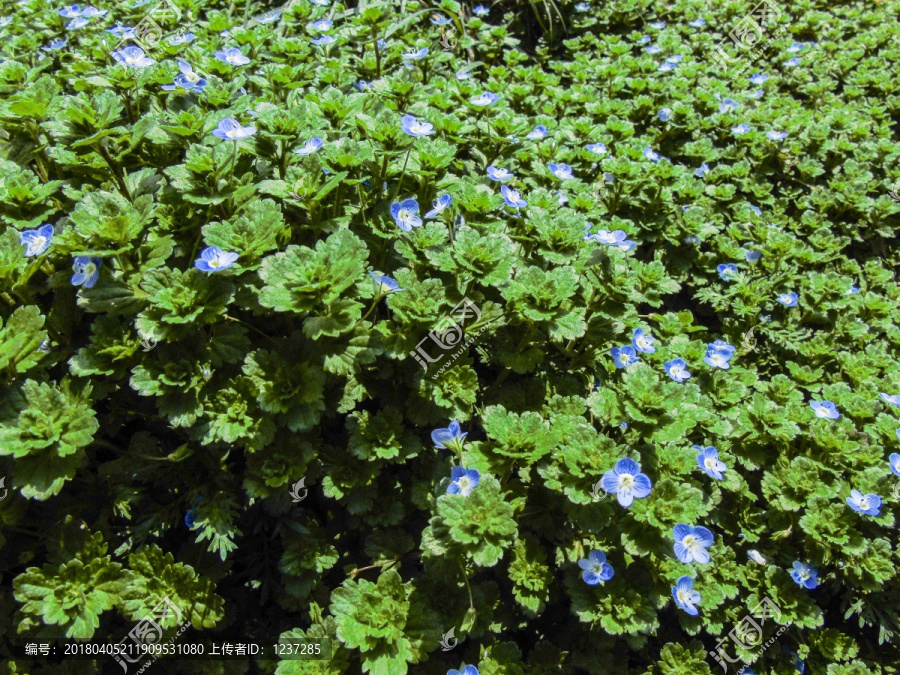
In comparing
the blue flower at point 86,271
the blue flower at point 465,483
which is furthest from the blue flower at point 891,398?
the blue flower at point 86,271

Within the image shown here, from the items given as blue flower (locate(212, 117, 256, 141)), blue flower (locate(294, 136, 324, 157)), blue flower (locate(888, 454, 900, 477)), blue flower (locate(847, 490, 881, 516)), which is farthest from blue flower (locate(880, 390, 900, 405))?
blue flower (locate(212, 117, 256, 141))

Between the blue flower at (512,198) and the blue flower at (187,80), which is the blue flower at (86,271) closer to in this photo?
the blue flower at (187,80)

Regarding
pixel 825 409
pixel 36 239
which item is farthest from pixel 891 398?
pixel 36 239

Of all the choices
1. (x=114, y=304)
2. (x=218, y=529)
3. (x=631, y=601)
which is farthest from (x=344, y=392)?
(x=631, y=601)

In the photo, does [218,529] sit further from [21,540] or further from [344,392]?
[21,540]

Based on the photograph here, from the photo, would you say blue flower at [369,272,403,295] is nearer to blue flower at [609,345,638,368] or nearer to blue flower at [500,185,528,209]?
blue flower at [500,185,528,209]

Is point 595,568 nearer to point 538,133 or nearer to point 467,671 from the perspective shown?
point 467,671
